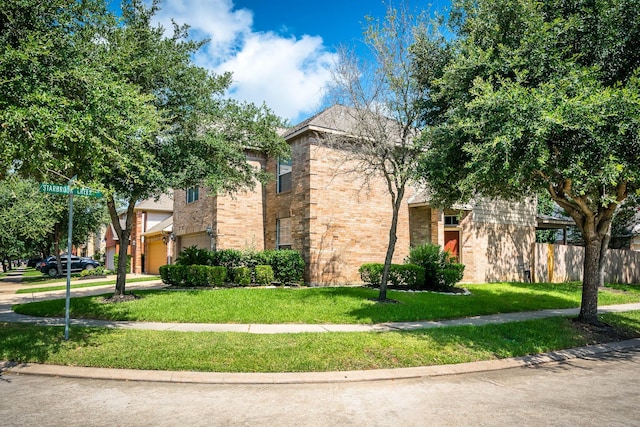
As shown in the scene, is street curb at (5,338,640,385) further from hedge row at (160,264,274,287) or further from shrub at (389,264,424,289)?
hedge row at (160,264,274,287)

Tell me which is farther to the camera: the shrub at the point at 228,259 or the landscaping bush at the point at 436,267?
the shrub at the point at 228,259

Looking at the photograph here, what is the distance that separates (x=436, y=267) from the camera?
1580 cm

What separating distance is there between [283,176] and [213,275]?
19.5 ft

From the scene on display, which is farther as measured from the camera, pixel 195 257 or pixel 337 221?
pixel 337 221

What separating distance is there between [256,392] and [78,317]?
24.0 feet

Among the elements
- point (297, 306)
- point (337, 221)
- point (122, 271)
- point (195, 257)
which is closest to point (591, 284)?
point (297, 306)

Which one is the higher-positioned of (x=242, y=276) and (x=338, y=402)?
(x=242, y=276)

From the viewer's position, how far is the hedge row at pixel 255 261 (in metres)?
16.9

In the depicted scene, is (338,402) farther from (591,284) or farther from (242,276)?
(242,276)

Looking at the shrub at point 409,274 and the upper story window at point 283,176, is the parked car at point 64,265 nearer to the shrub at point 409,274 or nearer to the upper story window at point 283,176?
the upper story window at point 283,176

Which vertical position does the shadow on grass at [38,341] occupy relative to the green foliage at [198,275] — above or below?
below

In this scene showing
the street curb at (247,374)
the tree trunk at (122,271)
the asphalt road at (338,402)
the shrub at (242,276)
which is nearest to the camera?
the asphalt road at (338,402)

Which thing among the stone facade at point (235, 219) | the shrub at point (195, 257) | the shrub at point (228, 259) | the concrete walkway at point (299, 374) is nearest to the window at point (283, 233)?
the stone facade at point (235, 219)

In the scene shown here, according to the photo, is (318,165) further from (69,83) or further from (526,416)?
(526,416)
